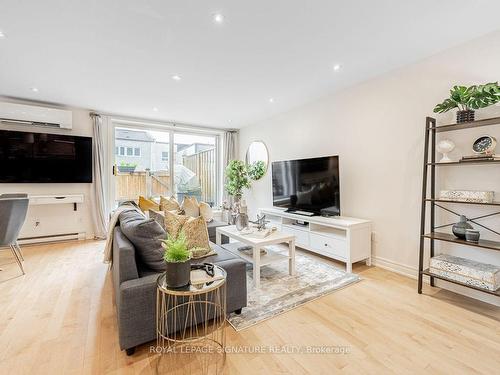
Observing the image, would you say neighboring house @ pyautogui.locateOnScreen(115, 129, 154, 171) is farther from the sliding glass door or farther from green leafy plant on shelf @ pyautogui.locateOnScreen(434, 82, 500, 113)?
green leafy plant on shelf @ pyautogui.locateOnScreen(434, 82, 500, 113)

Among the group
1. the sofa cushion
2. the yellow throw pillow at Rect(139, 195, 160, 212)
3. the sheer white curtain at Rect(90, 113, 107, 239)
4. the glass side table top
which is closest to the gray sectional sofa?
the sofa cushion

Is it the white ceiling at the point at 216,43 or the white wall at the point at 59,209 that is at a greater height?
the white ceiling at the point at 216,43

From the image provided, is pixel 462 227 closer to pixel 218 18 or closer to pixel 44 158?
pixel 218 18

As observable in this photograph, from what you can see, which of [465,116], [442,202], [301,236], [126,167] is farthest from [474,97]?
[126,167]

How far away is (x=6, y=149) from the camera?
389cm

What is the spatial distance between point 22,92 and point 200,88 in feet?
8.75

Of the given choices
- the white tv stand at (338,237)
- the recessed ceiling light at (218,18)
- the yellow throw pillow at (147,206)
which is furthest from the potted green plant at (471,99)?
the yellow throw pillow at (147,206)

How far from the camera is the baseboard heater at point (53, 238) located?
405cm

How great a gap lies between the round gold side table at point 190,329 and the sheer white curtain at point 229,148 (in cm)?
428

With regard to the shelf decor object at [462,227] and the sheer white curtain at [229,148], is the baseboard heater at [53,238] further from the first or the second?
the shelf decor object at [462,227]

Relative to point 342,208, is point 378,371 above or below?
below

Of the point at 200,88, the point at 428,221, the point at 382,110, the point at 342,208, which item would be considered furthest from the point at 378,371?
the point at 200,88

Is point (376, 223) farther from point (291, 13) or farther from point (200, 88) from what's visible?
point (200, 88)

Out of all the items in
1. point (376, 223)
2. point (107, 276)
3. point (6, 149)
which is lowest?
point (107, 276)
